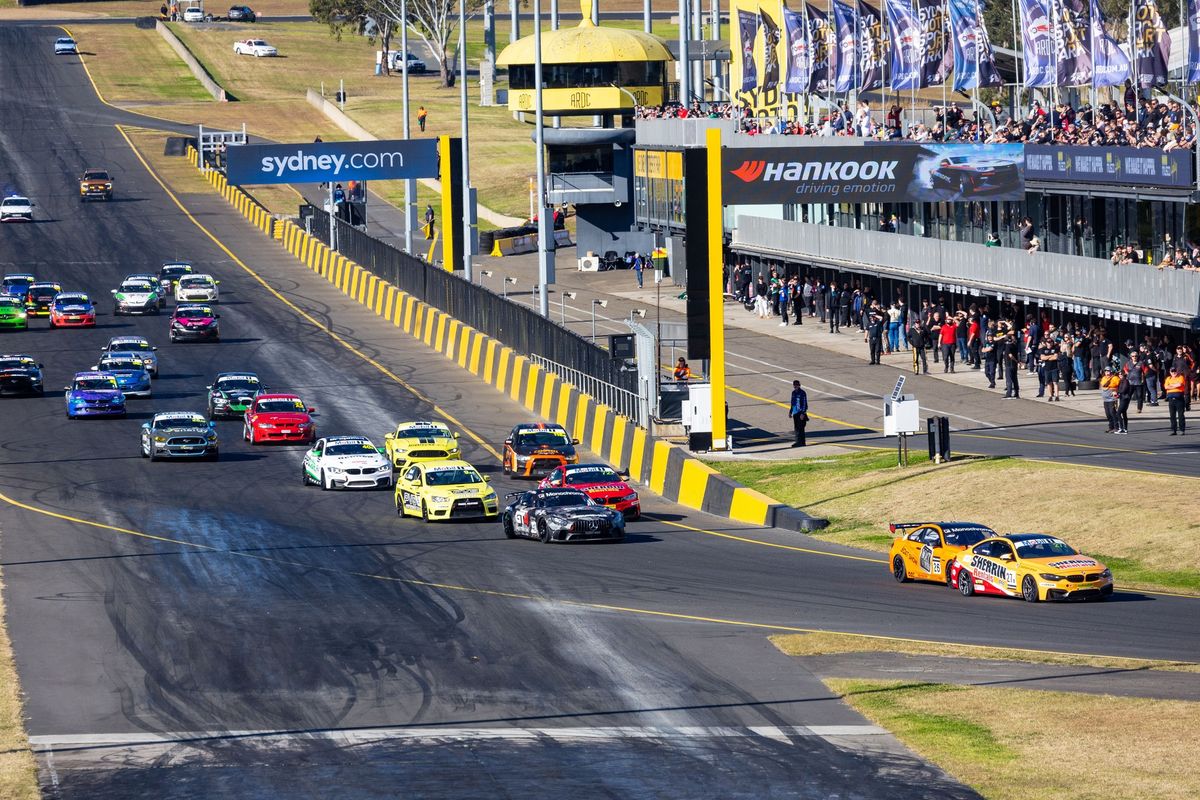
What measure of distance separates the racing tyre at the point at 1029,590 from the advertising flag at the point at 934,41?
102 feet

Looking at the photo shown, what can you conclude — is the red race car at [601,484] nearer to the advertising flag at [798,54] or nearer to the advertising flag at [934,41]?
the advertising flag at [934,41]

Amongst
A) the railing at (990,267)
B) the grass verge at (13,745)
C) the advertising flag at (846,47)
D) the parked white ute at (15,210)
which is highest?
the advertising flag at (846,47)

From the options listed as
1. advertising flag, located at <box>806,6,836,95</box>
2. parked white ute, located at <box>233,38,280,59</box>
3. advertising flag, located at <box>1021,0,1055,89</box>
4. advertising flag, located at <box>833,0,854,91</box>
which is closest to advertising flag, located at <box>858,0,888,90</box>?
advertising flag, located at <box>833,0,854,91</box>

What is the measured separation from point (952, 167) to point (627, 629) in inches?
1022

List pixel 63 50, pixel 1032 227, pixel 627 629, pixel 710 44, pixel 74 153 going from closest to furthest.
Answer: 1. pixel 627 629
2. pixel 1032 227
3. pixel 710 44
4. pixel 74 153
5. pixel 63 50

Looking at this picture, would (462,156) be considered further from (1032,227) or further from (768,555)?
(768,555)

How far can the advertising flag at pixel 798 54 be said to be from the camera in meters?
69.1

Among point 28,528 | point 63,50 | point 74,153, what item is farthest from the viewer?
point 63,50

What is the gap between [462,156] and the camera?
6756cm

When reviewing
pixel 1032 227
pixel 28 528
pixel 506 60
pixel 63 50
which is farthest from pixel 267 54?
pixel 28 528

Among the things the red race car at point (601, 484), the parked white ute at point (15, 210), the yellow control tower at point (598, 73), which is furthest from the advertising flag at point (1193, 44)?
the parked white ute at point (15, 210)

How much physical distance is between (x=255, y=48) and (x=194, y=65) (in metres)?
5.74

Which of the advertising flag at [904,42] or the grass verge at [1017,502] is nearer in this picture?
the grass verge at [1017,502]

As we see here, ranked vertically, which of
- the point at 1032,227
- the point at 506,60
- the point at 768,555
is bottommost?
the point at 768,555
